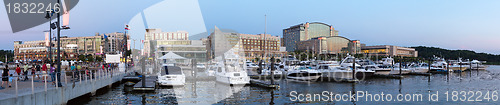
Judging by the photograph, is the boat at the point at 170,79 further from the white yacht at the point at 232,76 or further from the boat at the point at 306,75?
the boat at the point at 306,75

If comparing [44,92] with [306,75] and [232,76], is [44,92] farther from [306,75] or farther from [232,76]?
[306,75]

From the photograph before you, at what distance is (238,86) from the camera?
104 feet

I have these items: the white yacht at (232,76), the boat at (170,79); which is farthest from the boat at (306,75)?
the boat at (170,79)

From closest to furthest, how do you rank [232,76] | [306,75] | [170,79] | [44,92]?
[44,92], [170,79], [232,76], [306,75]

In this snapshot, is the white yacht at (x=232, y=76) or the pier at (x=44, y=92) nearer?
the pier at (x=44, y=92)

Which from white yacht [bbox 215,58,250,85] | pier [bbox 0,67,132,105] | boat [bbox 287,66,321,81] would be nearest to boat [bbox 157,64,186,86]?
white yacht [bbox 215,58,250,85]

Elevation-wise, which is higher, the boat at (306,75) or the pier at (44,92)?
the pier at (44,92)


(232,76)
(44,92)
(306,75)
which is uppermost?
(44,92)

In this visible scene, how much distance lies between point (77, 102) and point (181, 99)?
6564 mm

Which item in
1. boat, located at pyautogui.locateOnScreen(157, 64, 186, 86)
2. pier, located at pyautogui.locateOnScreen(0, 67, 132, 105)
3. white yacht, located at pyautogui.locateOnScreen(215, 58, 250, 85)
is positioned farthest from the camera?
white yacht, located at pyautogui.locateOnScreen(215, 58, 250, 85)

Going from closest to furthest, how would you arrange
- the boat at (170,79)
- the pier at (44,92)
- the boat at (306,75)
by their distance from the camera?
1. the pier at (44,92)
2. the boat at (170,79)
3. the boat at (306,75)

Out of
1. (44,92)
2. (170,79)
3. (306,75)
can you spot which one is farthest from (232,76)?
(44,92)

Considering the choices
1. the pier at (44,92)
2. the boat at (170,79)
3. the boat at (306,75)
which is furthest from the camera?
the boat at (306,75)

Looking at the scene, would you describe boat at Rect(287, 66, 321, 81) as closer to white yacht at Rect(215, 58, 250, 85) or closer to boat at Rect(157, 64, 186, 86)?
white yacht at Rect(215, 58, 250, 85)
